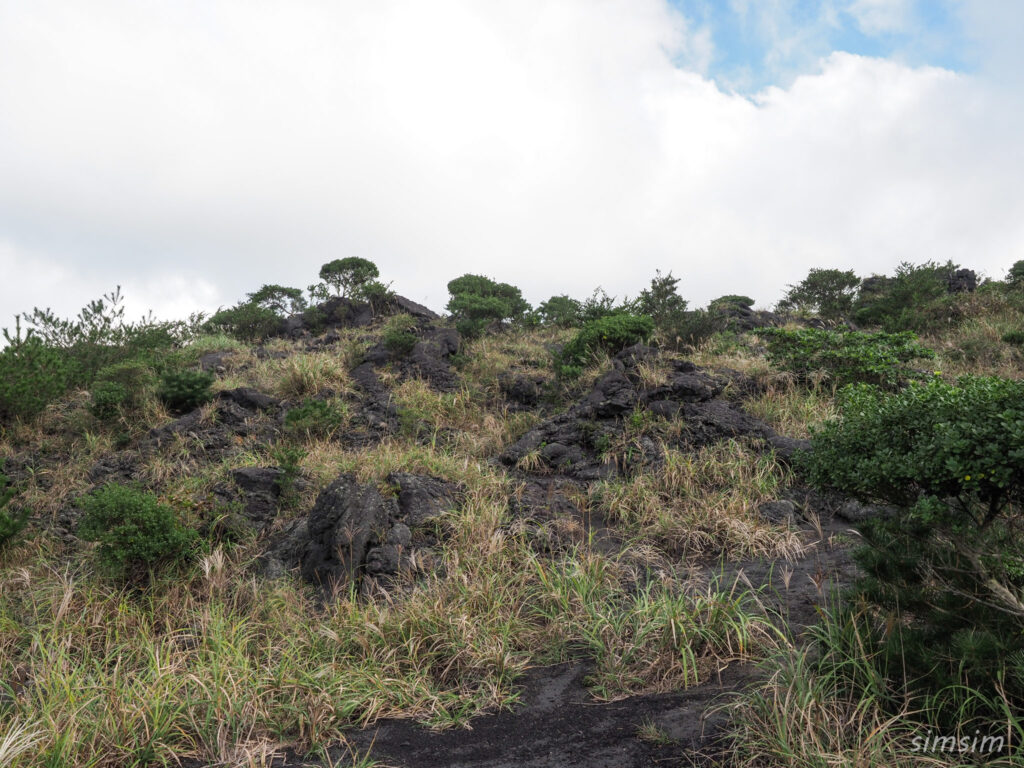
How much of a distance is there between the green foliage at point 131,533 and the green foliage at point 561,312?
11.7 metres

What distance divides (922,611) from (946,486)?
0.78 m

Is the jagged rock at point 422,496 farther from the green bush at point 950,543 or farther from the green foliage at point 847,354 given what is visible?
the green foliage at point 847,354

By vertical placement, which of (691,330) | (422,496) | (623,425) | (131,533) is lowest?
(131,533)

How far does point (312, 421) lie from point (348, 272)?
13.5 meters

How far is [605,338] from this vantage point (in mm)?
11781

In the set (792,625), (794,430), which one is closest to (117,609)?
(792,625)

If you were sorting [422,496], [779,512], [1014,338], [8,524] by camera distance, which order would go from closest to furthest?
[779,512], [8,524], [422,496], [1014,338]

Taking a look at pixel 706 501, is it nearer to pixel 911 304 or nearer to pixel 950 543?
pixel 950 543

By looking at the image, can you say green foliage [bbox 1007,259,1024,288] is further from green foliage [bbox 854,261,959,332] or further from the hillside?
the hillside

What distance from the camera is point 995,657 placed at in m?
3.03

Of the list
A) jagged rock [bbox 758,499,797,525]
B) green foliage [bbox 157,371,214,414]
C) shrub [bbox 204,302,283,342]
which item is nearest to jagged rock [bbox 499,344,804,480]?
jagged rock [bbox 758,499,797,525]

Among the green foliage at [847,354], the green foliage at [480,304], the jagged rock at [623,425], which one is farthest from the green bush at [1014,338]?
the green foliage at [480,304]

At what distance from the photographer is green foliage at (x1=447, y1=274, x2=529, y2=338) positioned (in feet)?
52.1

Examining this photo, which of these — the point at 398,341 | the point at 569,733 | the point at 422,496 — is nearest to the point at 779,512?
the point at 422,496
